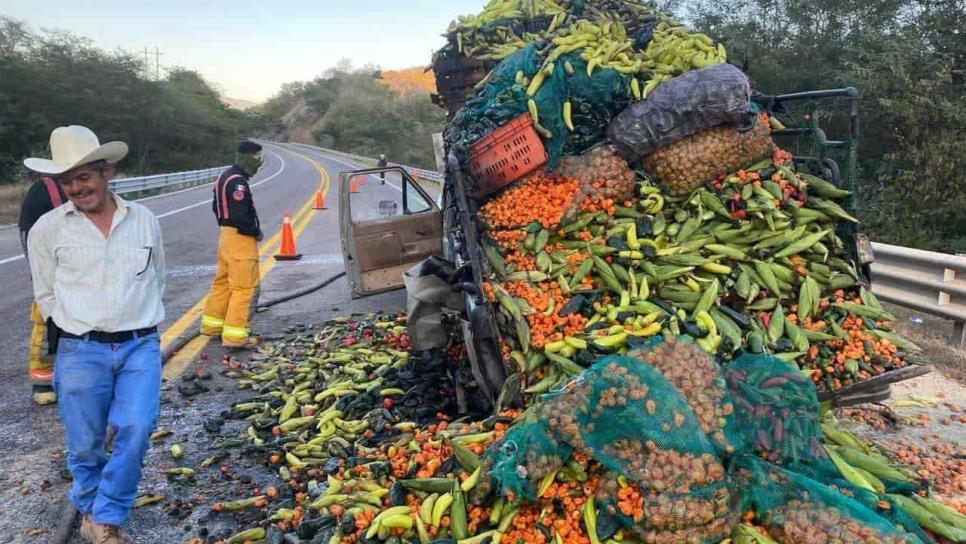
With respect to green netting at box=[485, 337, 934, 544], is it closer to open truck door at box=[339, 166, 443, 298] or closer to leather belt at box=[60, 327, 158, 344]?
leather belt at box=[60, 327, 158, 344]

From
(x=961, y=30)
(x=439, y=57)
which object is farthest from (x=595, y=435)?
(x=961, y=30)

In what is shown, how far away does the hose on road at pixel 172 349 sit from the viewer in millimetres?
3490

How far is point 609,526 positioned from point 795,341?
5.99 feet

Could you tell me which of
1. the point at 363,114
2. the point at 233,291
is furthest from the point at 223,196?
the point at 363,114

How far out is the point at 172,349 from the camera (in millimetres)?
6562

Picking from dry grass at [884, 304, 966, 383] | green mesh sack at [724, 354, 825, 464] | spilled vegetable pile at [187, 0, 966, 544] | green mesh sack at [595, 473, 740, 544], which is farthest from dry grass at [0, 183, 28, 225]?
dry grass at [884, 304, 966, 383]

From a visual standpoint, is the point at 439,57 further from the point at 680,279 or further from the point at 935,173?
the point at 935,173

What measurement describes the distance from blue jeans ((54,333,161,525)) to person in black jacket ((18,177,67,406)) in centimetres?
216

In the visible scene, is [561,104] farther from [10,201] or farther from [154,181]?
[154,181]

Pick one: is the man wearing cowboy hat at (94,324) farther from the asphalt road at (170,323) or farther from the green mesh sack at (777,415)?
the green mesh sack at (777,415)

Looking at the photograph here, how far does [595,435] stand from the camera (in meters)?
3.09

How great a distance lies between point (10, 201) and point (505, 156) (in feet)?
78.9

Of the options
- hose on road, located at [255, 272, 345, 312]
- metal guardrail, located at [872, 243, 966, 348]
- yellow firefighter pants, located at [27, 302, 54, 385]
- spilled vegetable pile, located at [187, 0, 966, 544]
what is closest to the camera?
spilled vegetable pile, located at [187, 0, 966, 544]

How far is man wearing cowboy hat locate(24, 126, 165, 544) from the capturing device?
3.38 metres
